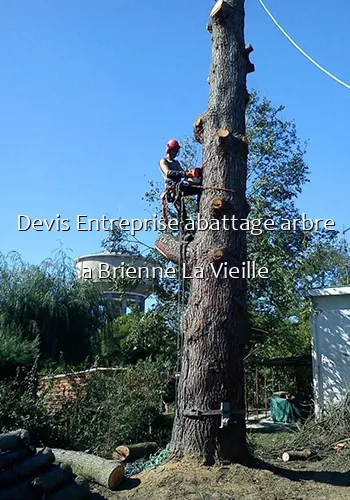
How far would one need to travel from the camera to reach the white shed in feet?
40.1

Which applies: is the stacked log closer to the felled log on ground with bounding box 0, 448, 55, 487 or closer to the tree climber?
the felled log on ground with bounding box 0, 448, 55, 487

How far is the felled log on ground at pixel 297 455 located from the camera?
7648mm

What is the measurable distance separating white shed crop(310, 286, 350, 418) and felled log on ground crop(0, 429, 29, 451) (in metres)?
7.98

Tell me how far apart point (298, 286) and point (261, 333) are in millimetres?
1696

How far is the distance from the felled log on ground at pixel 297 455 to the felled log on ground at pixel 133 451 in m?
2.10

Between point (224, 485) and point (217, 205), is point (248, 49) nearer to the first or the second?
point (217, 205)

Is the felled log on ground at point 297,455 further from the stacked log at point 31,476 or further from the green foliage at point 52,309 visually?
the green foliage at point 52,309

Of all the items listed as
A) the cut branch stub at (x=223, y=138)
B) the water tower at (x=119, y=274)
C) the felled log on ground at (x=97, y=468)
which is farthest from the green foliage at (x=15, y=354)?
the cut branch stub at (x=223, y=138)

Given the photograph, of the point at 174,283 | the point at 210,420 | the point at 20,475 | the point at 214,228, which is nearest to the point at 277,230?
the point at 174,283

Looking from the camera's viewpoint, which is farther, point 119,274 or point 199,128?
A: point 119,274

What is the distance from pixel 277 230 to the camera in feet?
46.3

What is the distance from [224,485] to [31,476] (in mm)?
1835

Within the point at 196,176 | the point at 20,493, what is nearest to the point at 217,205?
the point at 196,176

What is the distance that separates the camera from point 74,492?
5508mm
